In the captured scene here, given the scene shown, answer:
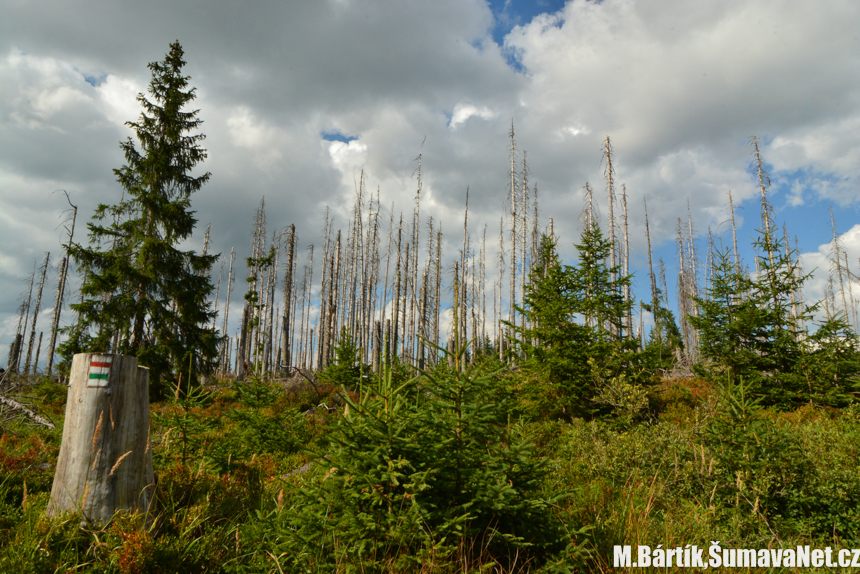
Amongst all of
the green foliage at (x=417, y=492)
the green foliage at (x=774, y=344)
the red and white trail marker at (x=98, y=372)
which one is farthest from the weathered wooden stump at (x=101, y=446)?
the green foliage at (x=774, y=344)

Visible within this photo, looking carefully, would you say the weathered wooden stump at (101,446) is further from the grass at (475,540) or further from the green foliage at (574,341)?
the green foliage at (574,341)

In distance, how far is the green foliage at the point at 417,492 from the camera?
8.25ft

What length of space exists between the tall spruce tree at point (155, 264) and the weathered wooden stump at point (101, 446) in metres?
11.0

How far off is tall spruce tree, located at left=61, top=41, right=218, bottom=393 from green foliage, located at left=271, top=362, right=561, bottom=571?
40.9ft

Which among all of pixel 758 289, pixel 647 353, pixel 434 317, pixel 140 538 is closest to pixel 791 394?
pixel 758 289

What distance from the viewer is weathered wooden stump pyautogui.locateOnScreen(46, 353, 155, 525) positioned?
3.04 metres

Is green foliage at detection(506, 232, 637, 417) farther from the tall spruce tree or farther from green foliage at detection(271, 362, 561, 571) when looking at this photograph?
the tall spruce tree

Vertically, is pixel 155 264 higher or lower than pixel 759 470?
higher

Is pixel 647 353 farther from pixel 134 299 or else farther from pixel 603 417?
pixel 134 299

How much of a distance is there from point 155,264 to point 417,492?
15.0 metres

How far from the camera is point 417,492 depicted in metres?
2.40

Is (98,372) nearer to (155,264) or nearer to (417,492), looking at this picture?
(417,492)

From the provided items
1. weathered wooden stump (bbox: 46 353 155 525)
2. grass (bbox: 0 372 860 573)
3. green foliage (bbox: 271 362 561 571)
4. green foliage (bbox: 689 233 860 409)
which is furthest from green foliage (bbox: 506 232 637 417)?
weathered wooden stump (bbox: 46 353 155 525)

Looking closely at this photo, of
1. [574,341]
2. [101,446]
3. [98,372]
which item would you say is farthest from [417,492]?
[574,341]
